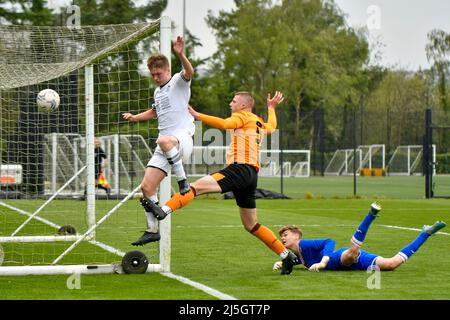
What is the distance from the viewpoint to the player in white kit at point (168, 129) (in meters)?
11.0

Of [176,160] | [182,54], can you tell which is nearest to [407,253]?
[176,160]

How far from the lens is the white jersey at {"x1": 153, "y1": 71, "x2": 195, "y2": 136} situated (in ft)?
36.7

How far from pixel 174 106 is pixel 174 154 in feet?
1.96

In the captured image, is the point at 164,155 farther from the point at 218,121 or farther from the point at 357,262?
the point at 357,262

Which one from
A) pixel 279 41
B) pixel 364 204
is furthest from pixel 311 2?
pixel 364 204

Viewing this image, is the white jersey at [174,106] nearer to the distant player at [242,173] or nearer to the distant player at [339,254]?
the distant player at [242,173]

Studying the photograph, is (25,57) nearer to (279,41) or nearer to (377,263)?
(377,263)

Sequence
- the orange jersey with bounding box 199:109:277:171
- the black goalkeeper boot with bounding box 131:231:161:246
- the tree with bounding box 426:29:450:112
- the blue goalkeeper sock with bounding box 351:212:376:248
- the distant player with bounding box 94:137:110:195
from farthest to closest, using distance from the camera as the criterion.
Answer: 1. the tree with bounding box 426:29:450:112
2. the distant player with bounding box 94:137:110:195
3. the orange jersey with bounding box 199:109:277:171
4. the black goalkeeper boot with bounding box 131:231:161:246
5. the blue goalkeeper sock with bounding box 351:212:376:248

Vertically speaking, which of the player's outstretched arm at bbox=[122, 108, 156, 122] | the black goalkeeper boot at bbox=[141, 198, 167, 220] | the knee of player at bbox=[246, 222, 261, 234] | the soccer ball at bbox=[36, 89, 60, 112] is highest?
the soccer ball at bbox=[36, 89, 60, 112]

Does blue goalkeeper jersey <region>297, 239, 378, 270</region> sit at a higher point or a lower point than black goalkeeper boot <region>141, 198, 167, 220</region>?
lower

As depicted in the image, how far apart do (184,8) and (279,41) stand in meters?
24.0

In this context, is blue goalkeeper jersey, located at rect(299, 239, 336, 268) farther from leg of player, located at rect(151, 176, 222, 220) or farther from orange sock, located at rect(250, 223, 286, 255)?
leg of player, located at rect(151, 176, 222, 220)

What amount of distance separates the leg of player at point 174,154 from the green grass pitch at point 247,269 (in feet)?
3.42

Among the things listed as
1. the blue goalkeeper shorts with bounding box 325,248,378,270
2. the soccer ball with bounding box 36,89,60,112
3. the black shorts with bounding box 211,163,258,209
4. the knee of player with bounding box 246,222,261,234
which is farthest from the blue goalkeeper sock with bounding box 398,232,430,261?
the soccer ball with bounding box 36,89,60,112
